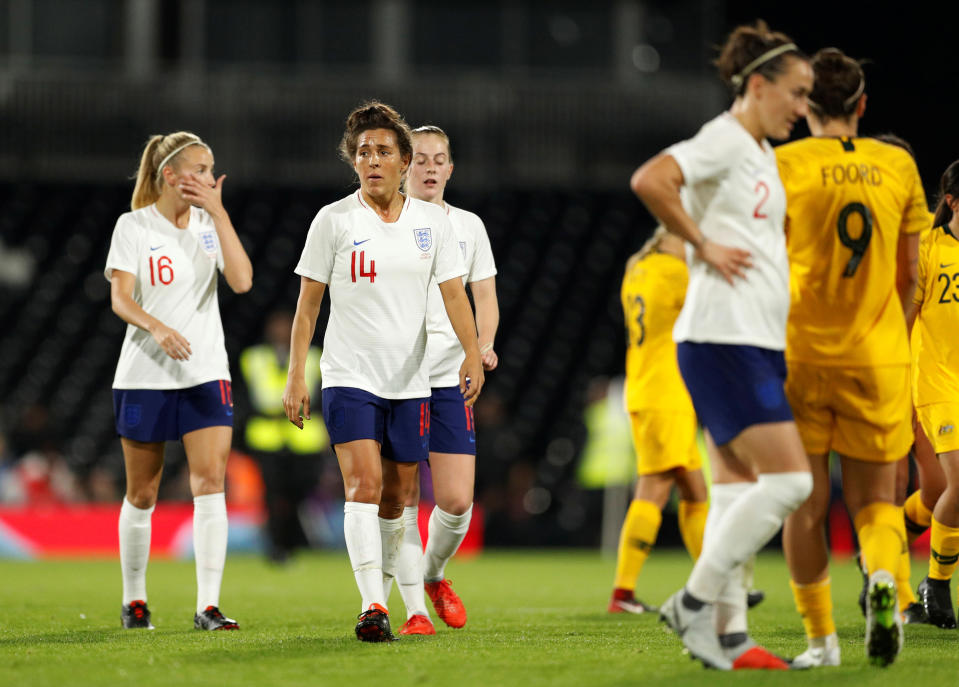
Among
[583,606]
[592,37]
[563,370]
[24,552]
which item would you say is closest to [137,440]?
[583,606]

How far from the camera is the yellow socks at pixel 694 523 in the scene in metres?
7.67

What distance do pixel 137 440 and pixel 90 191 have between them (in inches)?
665

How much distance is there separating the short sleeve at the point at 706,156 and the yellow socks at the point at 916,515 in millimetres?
3167

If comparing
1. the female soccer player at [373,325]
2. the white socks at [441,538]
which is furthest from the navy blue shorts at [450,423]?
the female soccer player at [373,325]

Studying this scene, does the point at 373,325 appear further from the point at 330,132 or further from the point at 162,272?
the point at 330,132

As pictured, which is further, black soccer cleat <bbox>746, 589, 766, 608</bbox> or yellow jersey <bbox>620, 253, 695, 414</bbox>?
black soccer cleat <bbox>746, 589, 766, 608</bbox>

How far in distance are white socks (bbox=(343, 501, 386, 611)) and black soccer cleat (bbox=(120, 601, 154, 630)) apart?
1.44 meters

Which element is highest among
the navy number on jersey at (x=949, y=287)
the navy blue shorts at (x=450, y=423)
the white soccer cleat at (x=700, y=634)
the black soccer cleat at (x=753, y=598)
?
the navy number on jersey at (x=949, y=287)

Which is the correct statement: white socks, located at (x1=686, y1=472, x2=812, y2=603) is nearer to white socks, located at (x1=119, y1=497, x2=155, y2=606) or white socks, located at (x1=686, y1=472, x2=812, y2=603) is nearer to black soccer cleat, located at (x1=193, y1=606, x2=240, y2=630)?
black soccer cleat, located at (x1=193, y1=606, x2=240, y2=630)

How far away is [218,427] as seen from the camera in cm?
634

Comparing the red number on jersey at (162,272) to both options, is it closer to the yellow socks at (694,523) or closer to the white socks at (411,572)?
the white socks at (411,572)

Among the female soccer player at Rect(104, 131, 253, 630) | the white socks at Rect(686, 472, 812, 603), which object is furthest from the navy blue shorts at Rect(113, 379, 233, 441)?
the white socks at Rect(686, 472, 812, 603)

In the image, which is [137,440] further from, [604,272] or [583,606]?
[604,272]

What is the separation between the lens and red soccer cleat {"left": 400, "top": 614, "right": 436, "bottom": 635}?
19.6 ft
